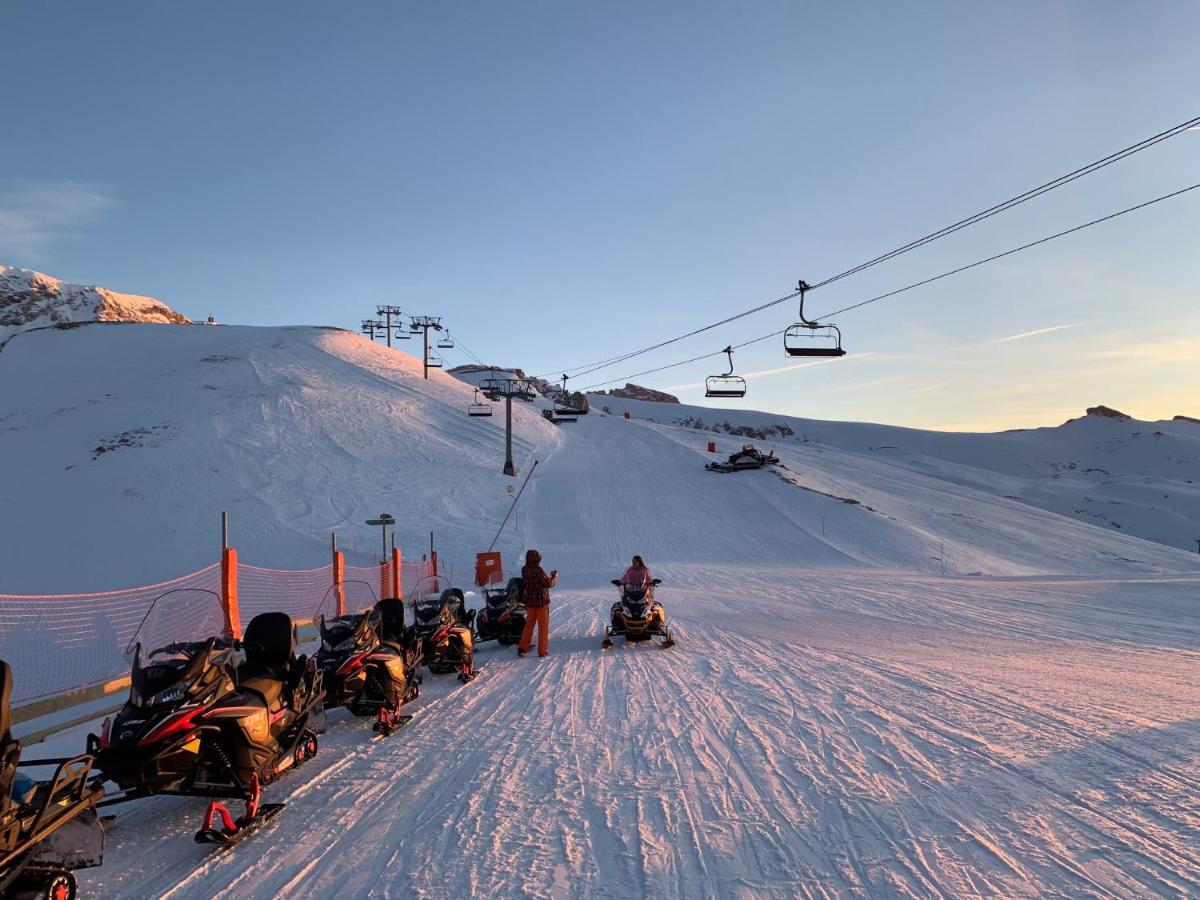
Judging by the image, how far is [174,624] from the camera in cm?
731

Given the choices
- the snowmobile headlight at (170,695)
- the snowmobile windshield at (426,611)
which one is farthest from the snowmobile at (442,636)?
the snowmobile headlight at (170,695)

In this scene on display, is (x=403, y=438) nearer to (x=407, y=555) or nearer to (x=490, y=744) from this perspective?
(x=407, y=555)

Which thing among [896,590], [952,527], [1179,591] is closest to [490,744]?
[896,590]

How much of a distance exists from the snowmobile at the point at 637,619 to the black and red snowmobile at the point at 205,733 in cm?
691

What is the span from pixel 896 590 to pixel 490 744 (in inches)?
643

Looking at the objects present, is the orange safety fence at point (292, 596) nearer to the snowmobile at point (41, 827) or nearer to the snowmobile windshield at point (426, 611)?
the snowmobile windshield at point (426, 611)

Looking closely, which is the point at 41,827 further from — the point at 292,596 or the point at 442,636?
the point at 292,596

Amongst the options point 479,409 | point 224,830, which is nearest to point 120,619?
point 224,830

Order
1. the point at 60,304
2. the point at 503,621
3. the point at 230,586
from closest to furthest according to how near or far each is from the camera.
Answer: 1. the point at 230,586
2. the point at 503,621
3. the point at 60,304

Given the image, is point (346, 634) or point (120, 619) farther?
point (120, 619)

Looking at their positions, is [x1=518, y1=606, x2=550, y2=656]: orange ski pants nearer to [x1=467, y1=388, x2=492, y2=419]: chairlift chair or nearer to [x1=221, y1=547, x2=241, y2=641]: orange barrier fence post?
[x1=221, y1=547, x2=241, y2=641]: orange barrier fence post

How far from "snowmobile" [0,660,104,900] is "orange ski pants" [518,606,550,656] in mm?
8171

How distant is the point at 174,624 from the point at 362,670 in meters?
1.86

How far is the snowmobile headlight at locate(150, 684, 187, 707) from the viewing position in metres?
4.93
